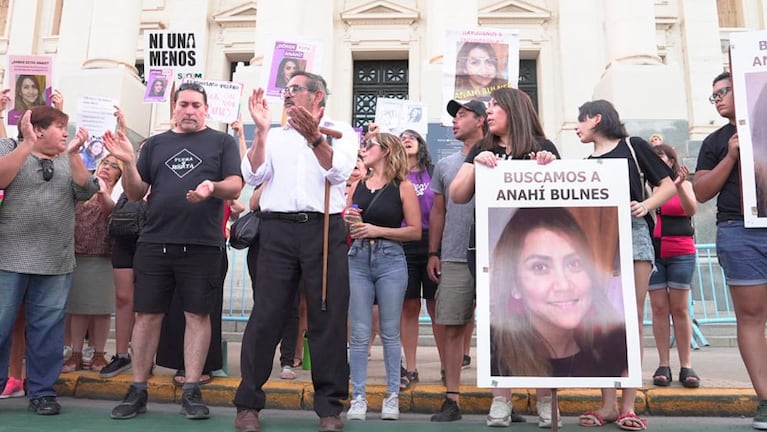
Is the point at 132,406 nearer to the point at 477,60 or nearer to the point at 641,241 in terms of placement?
the point at 641,241

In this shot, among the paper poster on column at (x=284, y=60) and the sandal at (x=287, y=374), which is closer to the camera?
the sandal at (x=287, y=374)

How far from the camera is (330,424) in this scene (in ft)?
12.0

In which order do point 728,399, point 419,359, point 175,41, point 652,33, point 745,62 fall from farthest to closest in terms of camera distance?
point 652,33 < point 175,41 < point 419,359 < point 728,399 < point 745,62

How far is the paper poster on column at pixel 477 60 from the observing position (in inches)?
250

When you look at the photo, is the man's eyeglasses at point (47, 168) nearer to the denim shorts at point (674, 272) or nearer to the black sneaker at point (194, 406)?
the black sneaker at point (194, 406)

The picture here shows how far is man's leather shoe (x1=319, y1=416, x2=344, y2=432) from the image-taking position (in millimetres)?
3646

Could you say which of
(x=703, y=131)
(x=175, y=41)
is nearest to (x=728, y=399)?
(x=175, y=41)

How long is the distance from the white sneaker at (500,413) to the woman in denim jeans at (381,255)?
70 cm

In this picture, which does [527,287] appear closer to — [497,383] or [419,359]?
[497,383]

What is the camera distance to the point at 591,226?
3217 mm

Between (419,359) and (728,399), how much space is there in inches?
122

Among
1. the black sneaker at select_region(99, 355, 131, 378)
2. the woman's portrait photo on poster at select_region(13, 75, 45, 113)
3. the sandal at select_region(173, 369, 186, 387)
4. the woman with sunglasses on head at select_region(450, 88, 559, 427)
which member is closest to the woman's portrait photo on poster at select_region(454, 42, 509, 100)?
the woman with sunglasses on head at select_region(450, 88, 559, 427)

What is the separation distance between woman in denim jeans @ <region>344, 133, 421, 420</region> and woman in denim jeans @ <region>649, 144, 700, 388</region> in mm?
2114

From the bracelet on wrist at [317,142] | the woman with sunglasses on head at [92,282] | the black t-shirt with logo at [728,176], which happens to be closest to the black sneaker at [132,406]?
the woman with sunglasses on head at [92,282]
